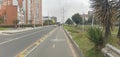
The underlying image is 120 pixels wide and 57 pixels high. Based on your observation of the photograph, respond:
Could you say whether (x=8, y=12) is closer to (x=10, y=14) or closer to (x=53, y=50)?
(x=10, y=14)

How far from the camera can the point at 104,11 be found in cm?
2064

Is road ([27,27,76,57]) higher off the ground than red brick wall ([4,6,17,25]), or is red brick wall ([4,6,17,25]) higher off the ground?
red brick wall ([4,6,17,25])

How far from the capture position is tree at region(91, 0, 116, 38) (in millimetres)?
20562

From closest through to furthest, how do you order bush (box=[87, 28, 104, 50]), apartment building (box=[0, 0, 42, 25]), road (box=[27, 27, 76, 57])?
bush (box=[87, 28, 104, 50]) < road (box=[27, 27, 76, 57]) < apartment building (box=[0, 0, 42, 25])

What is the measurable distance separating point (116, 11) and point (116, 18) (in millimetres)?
596

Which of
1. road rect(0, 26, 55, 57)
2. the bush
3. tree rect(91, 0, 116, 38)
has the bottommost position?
road rect(0, 26, 55, 57)

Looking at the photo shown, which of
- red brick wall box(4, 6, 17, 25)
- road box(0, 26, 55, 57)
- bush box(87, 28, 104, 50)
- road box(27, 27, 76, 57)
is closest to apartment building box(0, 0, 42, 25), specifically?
red brick wall box(4, 6, 17, 25)

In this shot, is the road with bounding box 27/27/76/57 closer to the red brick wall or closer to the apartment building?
the apartment building

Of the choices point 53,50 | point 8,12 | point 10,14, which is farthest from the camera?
point 8,12

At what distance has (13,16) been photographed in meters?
153

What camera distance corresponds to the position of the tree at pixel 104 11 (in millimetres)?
20562

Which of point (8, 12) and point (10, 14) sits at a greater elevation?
point (8, 12)

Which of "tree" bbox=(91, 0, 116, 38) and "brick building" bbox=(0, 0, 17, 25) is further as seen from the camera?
"brick building" bbox=(0, 0, 17, 25)

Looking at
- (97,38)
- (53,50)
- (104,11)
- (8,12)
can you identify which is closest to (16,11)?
(8,12)
